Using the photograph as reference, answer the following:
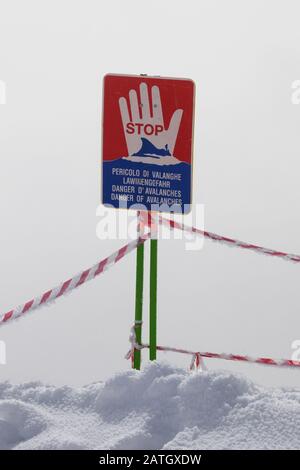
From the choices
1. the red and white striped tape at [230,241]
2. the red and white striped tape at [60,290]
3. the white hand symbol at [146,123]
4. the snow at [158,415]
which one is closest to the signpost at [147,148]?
the white hand symbol at [146,123]

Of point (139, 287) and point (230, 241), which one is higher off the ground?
point (230, 241)

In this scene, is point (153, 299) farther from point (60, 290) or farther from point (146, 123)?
point (146, 123)

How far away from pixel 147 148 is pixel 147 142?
0.17ft

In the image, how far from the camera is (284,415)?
5.07m

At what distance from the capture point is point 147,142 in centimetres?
632

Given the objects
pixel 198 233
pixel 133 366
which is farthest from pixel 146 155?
pixel 133 366

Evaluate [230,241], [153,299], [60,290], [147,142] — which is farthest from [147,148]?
[60,290]

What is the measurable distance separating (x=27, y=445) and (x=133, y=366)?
180cm

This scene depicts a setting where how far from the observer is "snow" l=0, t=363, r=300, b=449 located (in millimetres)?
4941

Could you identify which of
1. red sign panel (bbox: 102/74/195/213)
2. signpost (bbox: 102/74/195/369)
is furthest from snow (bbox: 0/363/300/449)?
red sign panel (bbox: 102/74/195/213)

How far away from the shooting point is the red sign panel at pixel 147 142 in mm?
6176

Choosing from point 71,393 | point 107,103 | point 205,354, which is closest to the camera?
point 71,393

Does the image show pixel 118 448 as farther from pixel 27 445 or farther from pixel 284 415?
pixel 284 415
